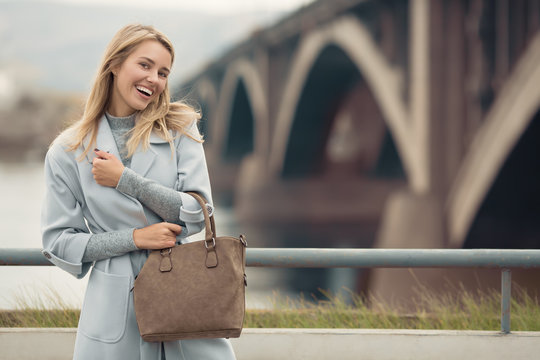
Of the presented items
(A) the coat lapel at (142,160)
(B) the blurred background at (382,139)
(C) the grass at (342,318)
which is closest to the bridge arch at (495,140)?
(B) the blurred background at (382,139)

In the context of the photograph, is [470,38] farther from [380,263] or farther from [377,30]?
[380,263]

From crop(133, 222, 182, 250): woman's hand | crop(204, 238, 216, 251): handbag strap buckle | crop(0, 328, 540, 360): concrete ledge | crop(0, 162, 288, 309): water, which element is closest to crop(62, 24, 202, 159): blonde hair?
crop(133, 222, 182, 250): woman's hand

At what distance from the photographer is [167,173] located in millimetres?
2057

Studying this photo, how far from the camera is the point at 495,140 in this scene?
1062 cm

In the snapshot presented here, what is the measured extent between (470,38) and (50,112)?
91730 mm

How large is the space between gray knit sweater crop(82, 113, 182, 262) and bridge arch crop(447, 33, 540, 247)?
8607 mm

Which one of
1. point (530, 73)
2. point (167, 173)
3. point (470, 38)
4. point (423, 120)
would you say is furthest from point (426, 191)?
point (167, 173)

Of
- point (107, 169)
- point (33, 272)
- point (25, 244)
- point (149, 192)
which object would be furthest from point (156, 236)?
point (25, 244)

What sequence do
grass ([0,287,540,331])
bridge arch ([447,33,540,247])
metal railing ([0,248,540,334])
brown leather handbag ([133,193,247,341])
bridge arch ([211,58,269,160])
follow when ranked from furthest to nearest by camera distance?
1. bridge arch ([211,58,269,160])
2. bridge arch ([447,33,540,247])
3. grass ([0,287,540,331])
4. metal railing ([0,248,540,334])
5. brown leather handbag ([133,193,247,341])

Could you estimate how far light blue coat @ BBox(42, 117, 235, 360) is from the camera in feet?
6.45

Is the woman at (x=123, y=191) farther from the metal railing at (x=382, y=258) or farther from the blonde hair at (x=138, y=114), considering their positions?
the metal railing at (x=382, y=258)

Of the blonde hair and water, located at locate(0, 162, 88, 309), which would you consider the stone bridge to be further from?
water, located at locate(0, 162, 88, 309)

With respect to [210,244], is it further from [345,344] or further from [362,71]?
[362,71]

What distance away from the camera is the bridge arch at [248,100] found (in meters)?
29.0
